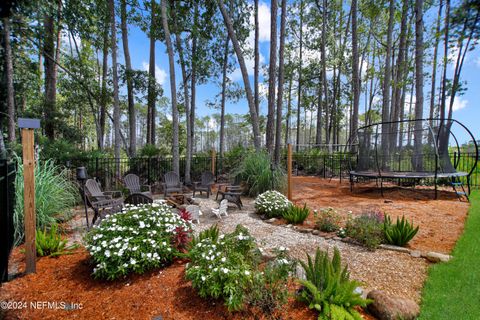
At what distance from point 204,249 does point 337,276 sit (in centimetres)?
126

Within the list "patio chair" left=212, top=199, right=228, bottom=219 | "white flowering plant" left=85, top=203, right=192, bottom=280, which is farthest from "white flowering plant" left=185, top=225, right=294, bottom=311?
"patio chair" left=212, top=199, right=228, bottom=219

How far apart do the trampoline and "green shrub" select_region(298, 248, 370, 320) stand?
5.75 meters

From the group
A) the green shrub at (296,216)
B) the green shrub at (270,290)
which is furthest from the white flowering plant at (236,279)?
the green shrub at (296,216)

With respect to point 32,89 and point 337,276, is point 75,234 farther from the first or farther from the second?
point 32,89

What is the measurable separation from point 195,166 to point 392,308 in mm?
8897

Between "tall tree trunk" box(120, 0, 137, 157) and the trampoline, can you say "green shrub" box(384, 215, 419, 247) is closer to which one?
the trampoline

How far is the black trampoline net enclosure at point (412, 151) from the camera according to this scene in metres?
6.66

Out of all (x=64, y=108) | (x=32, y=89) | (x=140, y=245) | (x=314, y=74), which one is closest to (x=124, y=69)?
(x=32, y=89)

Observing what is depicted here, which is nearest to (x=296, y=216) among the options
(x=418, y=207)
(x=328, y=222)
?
(x=328, y=222)

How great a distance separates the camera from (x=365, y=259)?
2816 millimetres

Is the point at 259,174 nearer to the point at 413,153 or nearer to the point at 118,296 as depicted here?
the point at 118,296

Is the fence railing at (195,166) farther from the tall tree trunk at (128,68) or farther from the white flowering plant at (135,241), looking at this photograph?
the white flowering plant at (135,241)

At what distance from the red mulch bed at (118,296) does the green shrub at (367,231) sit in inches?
60.7

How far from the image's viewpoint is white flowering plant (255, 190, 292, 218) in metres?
4.68
